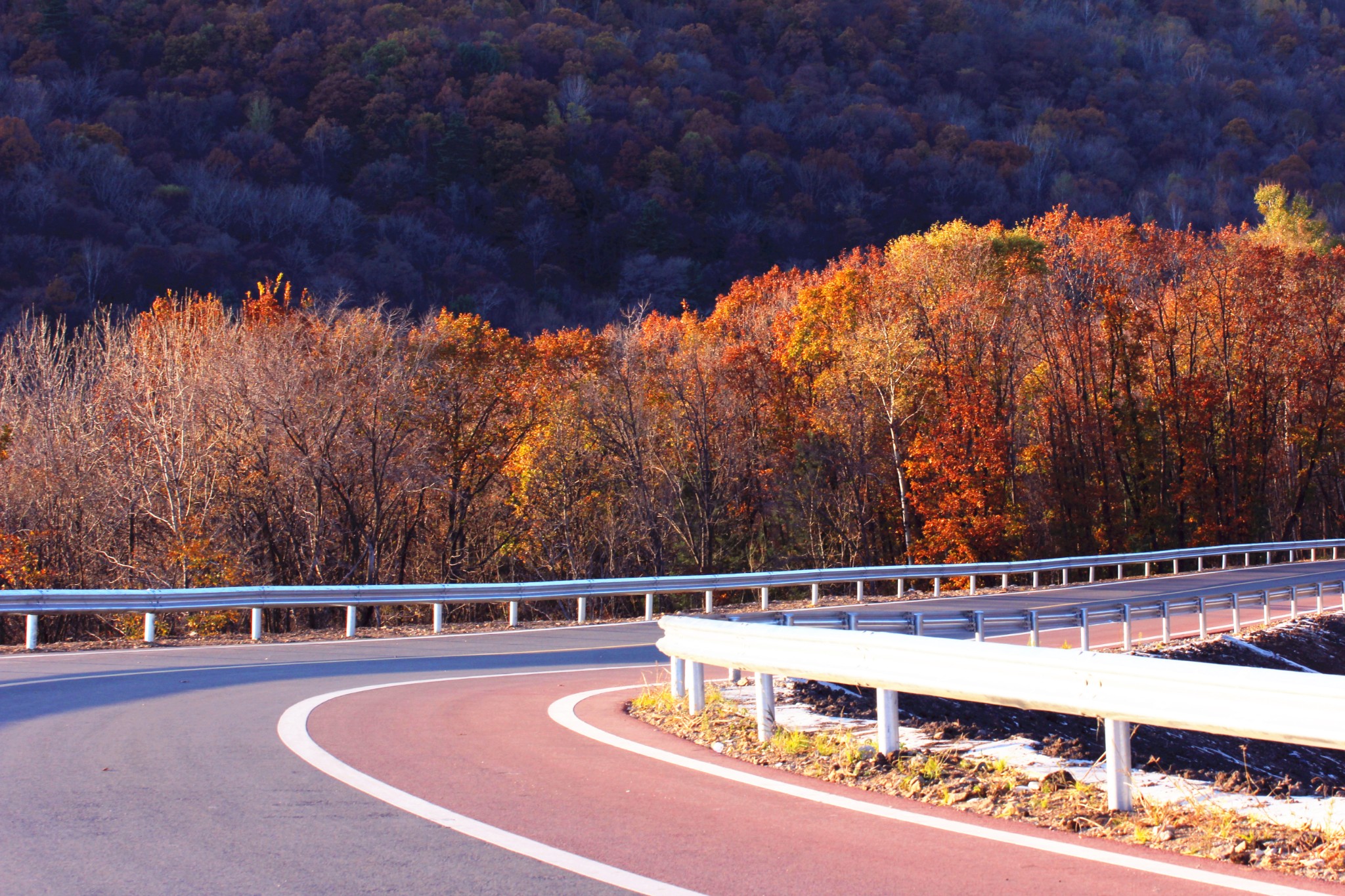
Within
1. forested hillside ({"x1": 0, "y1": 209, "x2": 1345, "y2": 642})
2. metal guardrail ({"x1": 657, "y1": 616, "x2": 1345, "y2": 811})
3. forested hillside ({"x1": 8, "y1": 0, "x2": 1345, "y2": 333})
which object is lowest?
metal guardrail ({"x1": 657, "y1": 616, "x2": 1345, "y2": 811})

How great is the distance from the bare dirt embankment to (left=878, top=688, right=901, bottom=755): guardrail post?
6cm

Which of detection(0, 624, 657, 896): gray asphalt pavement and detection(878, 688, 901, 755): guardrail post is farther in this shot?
detection(878, 688, 901, 755): guardrail post

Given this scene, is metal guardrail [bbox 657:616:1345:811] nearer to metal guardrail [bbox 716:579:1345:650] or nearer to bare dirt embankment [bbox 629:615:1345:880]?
bare dirt embankment [bbox 629:615:1345:880]

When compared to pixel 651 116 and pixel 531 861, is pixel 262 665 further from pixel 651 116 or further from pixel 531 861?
pixel 651 116

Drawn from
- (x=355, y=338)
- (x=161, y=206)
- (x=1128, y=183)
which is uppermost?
(x=1128, y=183)

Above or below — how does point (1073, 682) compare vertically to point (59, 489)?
below

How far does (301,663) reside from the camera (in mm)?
13414

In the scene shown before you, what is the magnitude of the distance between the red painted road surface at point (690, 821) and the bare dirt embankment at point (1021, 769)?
179 mm

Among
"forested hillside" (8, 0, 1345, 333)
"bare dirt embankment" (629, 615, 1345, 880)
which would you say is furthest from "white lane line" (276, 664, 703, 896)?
"forested hillside" (8, 0, 1345, 333)

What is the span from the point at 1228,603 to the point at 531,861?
Answer: 19.2m

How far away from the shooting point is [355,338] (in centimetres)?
3119

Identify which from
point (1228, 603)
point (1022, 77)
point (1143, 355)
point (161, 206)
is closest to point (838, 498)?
point (1143, 355)

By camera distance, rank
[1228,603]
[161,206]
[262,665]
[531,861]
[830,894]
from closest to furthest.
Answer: [830,894]
[531,861]
[262,665]
[1228,603]
[161,206]

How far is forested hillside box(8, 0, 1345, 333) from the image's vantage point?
6956 cm
